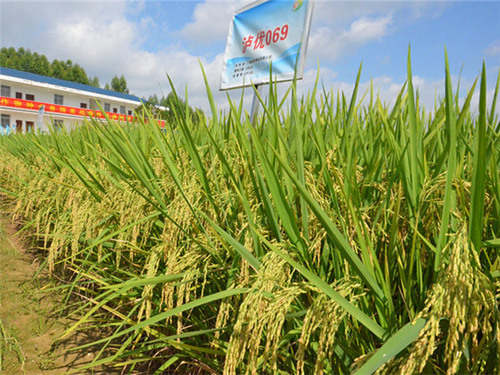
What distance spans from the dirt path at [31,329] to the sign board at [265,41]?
81.1 inches

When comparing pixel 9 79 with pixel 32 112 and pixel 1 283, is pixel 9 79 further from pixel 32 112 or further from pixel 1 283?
pixel 1 283

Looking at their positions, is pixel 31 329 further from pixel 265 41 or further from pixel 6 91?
pixel 6 91

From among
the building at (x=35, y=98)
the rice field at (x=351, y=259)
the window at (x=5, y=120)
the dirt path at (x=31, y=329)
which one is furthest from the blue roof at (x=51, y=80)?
the rice field at (x=351, y=259)

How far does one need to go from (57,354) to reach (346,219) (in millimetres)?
1540

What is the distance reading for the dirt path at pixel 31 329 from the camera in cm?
155

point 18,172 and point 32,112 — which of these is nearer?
point 18,172

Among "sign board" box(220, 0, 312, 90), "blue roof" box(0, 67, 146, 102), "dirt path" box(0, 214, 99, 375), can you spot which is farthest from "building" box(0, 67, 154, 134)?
"dirt path" box(0, 214, 99, 375)

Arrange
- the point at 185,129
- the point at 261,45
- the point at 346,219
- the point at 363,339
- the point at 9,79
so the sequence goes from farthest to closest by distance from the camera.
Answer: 1. the point at 9,79
2. the point at 261,45
3. the point at 185,129
4. the point at 346,219
5. the point at 363,339

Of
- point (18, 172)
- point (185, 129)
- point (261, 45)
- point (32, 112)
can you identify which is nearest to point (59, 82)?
point (32, 112)

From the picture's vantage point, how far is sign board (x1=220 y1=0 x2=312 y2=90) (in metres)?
2.95

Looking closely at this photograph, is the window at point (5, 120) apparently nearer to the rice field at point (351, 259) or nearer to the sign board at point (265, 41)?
the sign board at point (265, 41)

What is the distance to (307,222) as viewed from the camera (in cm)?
96

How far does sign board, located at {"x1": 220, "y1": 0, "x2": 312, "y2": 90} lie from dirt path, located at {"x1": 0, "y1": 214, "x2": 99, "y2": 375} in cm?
206

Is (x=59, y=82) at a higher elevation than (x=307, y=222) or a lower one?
higher
